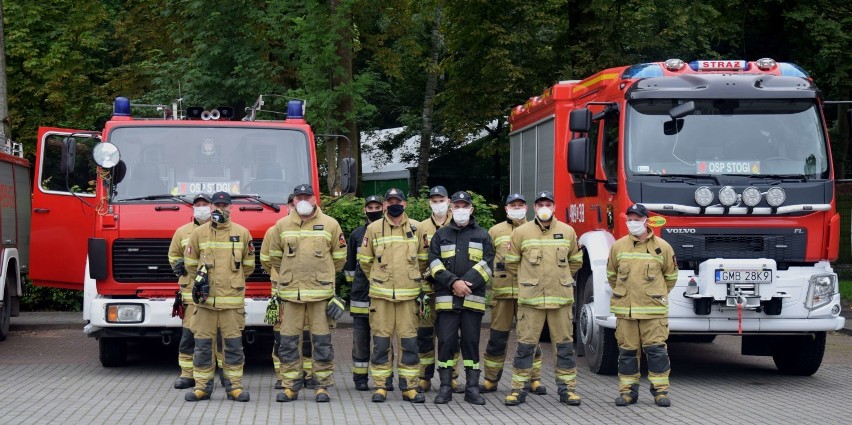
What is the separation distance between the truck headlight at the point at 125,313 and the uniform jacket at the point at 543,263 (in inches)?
143

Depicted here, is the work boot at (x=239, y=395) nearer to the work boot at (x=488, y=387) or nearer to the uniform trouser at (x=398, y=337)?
the uniform trouser at (x=398, y=337)

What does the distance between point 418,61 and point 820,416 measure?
26.2m

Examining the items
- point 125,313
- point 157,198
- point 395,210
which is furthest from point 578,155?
point 125,313

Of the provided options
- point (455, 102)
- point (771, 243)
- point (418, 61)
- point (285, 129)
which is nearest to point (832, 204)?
point (771, 243)

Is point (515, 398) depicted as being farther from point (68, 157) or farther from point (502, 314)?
point (68, 157)

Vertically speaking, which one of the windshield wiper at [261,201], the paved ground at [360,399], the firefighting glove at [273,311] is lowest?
the paved ground at [360,399]

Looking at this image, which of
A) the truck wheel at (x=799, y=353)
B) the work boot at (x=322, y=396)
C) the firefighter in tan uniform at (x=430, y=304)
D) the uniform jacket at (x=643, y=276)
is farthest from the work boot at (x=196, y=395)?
the truck wheel at (x=799, y=353)

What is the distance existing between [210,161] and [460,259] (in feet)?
11.0

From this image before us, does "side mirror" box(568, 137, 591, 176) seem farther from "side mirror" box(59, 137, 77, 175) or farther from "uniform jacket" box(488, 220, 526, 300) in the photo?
"side mirror" box(59, 137, 77, 175)

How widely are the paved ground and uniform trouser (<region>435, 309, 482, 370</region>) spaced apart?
0.42m

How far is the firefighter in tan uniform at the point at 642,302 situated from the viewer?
35.2 ft

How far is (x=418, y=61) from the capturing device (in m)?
35.4

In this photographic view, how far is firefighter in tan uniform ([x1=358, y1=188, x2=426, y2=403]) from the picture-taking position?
1074 centimetres

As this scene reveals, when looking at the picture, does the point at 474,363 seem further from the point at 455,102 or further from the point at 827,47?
the point at 455,102
